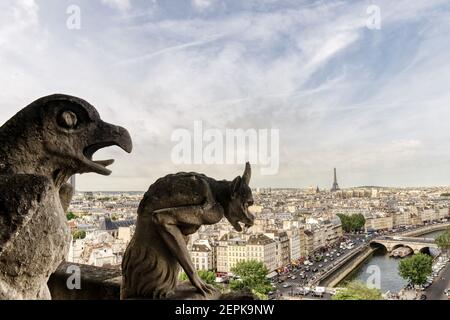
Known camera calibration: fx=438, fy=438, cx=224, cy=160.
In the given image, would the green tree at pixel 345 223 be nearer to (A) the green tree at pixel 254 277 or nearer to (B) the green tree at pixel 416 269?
(B) the green tree at pixel 416 269

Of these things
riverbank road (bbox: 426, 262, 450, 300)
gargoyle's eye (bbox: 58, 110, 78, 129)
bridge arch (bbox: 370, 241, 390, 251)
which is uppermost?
gargoyle's eye (bbox: 58, 110, 78, 129)

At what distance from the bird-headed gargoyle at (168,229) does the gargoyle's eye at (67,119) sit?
531 millimetres

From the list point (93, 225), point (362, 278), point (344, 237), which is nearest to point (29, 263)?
point (93, 225)

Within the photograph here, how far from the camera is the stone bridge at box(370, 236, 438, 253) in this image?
28.4 metres

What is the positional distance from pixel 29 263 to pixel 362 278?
83.1 ft

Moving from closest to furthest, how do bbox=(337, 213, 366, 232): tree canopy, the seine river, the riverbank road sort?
the riverbank road < the seine river < bbox=(337, 213, 366, 232): tree canopy

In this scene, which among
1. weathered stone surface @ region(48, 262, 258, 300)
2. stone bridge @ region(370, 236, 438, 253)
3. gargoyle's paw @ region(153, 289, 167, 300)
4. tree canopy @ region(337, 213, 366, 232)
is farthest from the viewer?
tree canopy @ region(337, 213, 366, 232)

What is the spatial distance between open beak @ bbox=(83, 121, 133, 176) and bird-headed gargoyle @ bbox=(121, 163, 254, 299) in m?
0.41

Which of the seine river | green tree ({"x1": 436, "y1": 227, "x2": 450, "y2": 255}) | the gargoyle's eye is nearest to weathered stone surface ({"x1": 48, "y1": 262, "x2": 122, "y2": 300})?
the gargoyle's eye

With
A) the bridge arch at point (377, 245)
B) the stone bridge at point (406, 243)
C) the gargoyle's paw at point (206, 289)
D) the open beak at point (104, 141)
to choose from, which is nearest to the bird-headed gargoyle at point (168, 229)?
the gargoyle's paw at point (206, 289)

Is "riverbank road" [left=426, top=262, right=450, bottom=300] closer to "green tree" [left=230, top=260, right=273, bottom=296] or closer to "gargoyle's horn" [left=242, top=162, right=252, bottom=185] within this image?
"green tree" [left=230, top=260, right=273, bottom=296]

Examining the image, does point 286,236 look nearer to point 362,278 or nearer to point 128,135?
point 362,278

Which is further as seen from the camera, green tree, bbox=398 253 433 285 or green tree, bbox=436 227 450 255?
green tree, bbox=436 227 450 255

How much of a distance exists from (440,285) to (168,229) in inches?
1037
